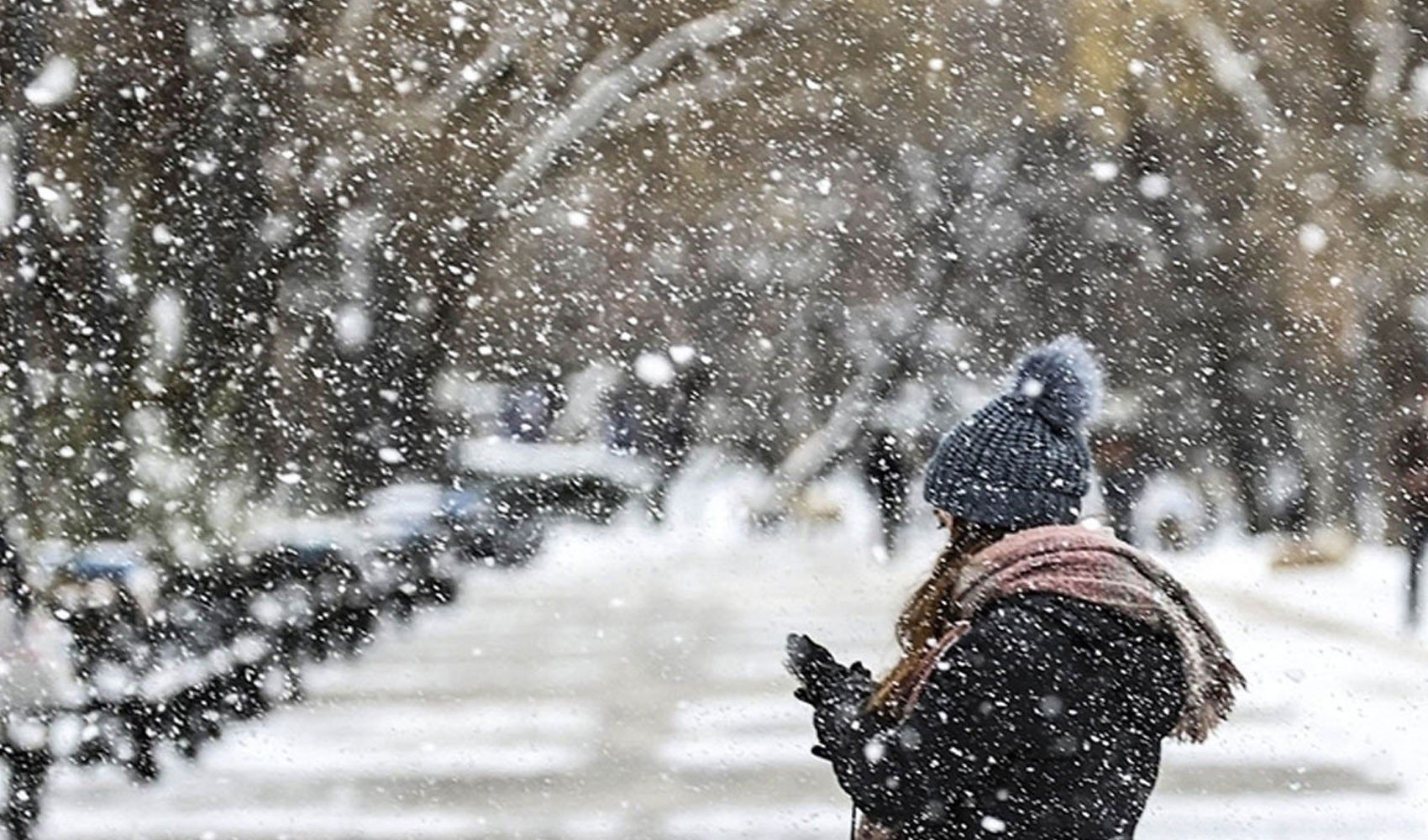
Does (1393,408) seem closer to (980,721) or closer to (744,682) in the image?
(744,682)

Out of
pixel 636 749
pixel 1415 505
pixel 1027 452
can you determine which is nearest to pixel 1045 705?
pixel 1027 452

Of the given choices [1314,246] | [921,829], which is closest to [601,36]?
[1314,246]

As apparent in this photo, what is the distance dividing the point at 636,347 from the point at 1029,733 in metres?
17.5

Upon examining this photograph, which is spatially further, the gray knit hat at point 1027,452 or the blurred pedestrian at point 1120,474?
the blurred pedestrian at point 1120,474

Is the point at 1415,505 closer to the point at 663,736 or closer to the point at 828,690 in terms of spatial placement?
the point at 663,736

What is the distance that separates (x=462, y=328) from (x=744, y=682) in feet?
25.3

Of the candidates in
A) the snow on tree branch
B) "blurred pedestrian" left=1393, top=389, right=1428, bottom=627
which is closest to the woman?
the snow on tree branch

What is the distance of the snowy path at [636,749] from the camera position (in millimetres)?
7273

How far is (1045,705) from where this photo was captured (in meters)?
2.10

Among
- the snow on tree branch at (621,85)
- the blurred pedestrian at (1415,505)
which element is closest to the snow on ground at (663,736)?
the blurred pedestrian at (1415,505)

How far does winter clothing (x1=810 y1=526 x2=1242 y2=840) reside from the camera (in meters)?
2.11

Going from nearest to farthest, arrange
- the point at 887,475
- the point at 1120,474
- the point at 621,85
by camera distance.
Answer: the point at 621,85 → the point at 1120,474 → the point at 887,475

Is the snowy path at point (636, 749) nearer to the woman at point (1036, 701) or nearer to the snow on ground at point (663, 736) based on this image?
the snow on ground at point (663, 736)

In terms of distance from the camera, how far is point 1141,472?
59.1 ft
